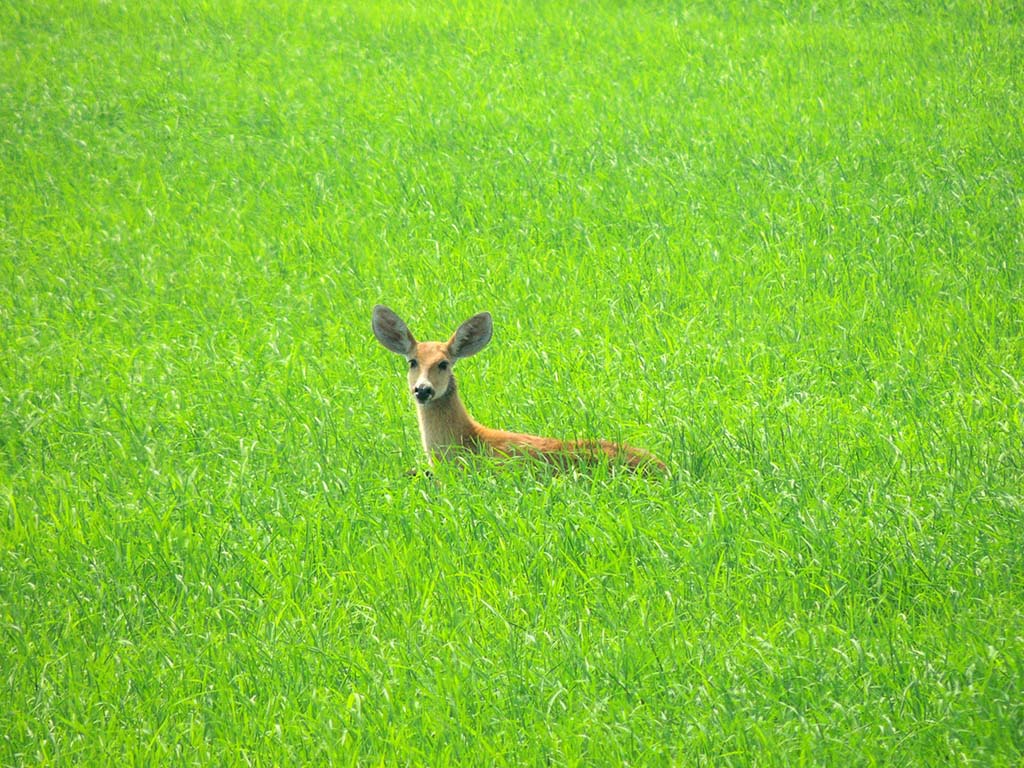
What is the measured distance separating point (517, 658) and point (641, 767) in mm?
794

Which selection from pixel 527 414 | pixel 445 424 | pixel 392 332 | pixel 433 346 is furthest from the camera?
pixel 527 414

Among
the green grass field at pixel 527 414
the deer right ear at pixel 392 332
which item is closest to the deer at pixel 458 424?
the deer right ear at pixel 392 332

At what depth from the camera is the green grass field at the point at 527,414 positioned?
4551mm

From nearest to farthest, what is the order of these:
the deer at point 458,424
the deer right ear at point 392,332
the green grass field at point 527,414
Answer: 1. the green grass field at point 527,414
2. the deer at point 458,424
3. the deer right ear at point 392,332

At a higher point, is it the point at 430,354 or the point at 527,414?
the point at 430,354

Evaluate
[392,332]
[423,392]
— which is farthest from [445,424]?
[392,332]

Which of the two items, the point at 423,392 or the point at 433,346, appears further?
the point at 433,346

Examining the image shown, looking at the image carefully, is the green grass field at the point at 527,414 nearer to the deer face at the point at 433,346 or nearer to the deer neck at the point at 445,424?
the deer neck at the point at 445,424

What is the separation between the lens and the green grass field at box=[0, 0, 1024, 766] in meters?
4.55

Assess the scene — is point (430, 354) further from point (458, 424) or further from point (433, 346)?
point (458, 424)

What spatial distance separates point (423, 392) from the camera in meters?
6.56

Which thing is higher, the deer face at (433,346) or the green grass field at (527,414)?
the deer face at (433,346)

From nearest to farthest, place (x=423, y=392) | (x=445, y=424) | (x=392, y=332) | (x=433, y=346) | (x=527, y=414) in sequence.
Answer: (x=423, y=392)
(x=445, y=424)
(x=433, y=346)
(x=392, y=332)
(x=527, y=414)

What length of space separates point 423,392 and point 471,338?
0.69 meters
